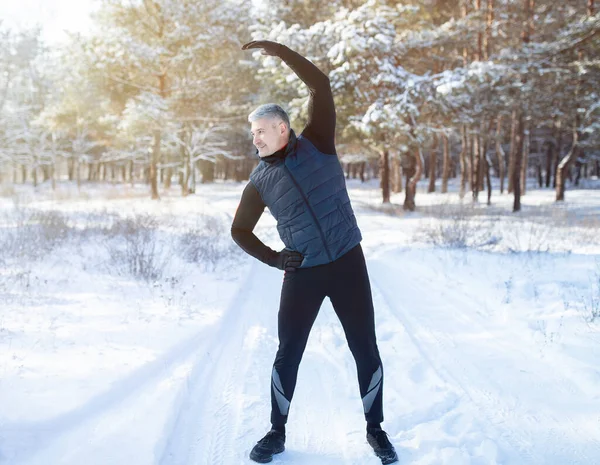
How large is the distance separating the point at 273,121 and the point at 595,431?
3014 millimetres

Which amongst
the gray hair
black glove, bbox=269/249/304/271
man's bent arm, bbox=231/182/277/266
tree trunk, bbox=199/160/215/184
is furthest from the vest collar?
tree trunk, bbox=199/160/215/184

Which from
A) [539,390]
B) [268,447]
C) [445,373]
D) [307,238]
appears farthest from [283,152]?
[539,390]

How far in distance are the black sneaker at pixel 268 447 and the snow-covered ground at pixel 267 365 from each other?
65mm

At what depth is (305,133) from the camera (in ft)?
9.07

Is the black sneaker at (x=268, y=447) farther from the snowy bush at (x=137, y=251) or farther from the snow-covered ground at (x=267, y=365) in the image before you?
the snowy bush at (x=137, y=251)

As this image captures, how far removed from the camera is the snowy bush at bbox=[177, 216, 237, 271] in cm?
828

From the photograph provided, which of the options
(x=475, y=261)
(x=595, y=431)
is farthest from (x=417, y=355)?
(x=475, y=261)

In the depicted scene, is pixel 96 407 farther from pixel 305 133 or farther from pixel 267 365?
pixel 305 133

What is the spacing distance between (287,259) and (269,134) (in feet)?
2.52

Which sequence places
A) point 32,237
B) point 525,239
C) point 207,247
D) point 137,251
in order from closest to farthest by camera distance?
point 137,251, point 32,237, point 207,247, point 525,239

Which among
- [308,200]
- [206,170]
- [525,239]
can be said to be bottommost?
[525,239]

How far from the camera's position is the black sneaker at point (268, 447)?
2697mm

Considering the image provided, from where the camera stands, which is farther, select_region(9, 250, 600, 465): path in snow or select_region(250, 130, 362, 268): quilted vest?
select_region(9, 250, 600, 465): path in snow

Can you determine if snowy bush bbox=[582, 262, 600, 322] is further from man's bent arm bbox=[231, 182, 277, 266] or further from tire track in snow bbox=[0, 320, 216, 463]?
tire track in snow bbox=[0, 320, 216, 463]
